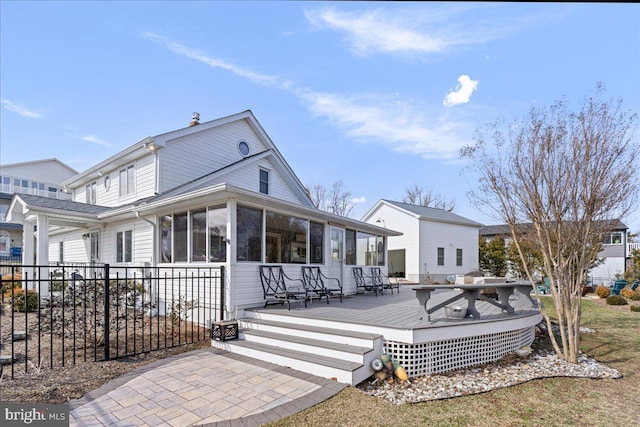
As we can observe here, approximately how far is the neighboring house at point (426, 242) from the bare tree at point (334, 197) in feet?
33.8

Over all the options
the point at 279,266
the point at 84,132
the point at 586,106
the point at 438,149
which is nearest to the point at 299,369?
the point at 279,266

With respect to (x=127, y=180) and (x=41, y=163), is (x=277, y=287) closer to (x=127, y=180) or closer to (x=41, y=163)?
(x=127, y=180)

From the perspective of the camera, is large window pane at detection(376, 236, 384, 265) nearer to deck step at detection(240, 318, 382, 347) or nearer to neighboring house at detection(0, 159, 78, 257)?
deck step at detection(240, 318, 382, 347)

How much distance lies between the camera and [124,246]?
1038cm

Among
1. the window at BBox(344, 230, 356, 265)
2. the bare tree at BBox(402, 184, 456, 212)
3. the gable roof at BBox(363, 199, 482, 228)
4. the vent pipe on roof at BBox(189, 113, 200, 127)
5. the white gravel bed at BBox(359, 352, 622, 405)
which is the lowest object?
the white gravel bed at BBox(359, 352, 622, 405)

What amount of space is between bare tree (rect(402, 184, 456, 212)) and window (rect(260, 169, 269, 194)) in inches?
957

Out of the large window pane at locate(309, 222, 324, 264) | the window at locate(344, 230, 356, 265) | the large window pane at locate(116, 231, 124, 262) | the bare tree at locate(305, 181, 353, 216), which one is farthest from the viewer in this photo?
the bare tree at locate(305, 181, 353, 216)

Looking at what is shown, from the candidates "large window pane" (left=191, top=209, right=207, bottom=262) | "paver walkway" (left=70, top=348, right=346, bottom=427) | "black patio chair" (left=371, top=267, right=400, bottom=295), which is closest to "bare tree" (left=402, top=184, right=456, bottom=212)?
"black patio chair" (left=371, top=267, right=400, bottom=295)

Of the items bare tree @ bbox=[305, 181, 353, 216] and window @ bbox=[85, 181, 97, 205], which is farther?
bare tree @ bbox=[305, 181, 353, 216]

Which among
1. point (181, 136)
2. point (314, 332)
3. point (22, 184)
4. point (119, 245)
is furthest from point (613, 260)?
point (22, 184)

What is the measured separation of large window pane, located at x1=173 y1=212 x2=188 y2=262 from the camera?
8.09m

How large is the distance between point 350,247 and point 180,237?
217 inches

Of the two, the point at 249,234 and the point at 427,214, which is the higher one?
the point at 427,214

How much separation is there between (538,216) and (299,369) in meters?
4.43
